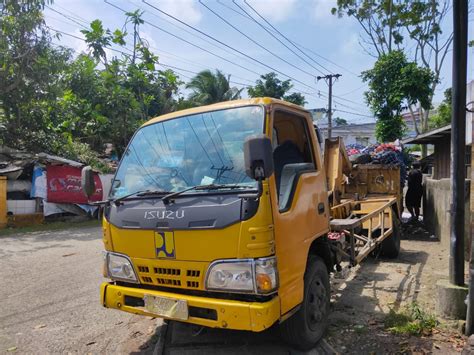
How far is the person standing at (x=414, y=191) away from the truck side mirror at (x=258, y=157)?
9.96 meters

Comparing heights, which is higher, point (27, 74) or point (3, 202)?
point (27, 74)

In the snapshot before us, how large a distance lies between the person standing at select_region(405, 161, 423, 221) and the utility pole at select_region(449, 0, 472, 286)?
24.5ft

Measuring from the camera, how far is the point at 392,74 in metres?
16.8

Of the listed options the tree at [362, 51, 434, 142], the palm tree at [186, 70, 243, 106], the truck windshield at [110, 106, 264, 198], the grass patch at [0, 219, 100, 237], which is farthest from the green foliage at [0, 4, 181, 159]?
the truck windshield at [110, 106, 264, 198]

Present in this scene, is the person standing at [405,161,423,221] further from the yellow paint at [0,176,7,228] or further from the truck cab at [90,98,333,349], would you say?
the yellow paint at [0,176,7,228]

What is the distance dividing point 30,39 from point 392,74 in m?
13.7

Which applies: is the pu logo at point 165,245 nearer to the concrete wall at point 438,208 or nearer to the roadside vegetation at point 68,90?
the concrete wall at point 438,208

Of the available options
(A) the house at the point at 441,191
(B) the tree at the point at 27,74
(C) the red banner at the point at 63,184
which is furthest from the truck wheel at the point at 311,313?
(B) the tree at the point at 27,74

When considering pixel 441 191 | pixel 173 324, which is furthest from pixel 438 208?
pixel 173 324

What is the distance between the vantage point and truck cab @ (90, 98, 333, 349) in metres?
3.14

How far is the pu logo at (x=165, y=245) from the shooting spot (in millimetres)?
3406

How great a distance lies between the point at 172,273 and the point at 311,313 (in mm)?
1441

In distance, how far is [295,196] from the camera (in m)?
3.66

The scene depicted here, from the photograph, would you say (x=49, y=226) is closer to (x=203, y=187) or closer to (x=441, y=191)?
(x=203, y=187)
